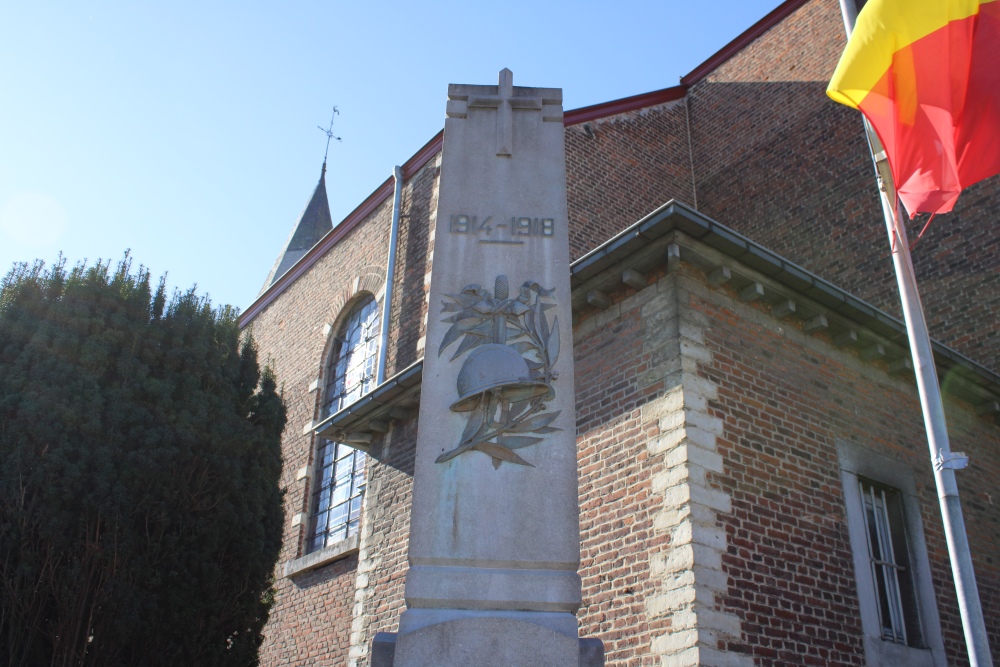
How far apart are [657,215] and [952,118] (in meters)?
2.27

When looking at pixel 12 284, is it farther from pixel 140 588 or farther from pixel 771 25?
pixel 771 25

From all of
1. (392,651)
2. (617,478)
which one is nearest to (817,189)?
(617,478)

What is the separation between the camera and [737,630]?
6.33 metres

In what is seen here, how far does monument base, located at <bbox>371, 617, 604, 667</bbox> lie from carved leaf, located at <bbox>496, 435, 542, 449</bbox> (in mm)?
805

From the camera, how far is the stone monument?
3.78 m

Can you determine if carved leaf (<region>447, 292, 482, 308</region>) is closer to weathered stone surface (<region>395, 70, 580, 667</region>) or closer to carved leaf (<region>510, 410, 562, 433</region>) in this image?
weathered stone surface (<region>395, 70, 580, 667</region>)

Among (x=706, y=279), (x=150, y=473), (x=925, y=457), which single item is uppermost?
(x=706, y=279)

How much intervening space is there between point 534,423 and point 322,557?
883 cm

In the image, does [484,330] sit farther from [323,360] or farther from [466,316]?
[323,360]

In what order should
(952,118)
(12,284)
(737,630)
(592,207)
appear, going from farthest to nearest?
1. (592,207)
2. (12,284)
3. (737,630)
4. (952,118)

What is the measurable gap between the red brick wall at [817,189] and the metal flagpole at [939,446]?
5125 millimetres

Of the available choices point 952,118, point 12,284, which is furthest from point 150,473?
point 952,118

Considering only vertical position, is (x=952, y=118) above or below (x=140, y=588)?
above

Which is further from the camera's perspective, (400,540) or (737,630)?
(400,540)
